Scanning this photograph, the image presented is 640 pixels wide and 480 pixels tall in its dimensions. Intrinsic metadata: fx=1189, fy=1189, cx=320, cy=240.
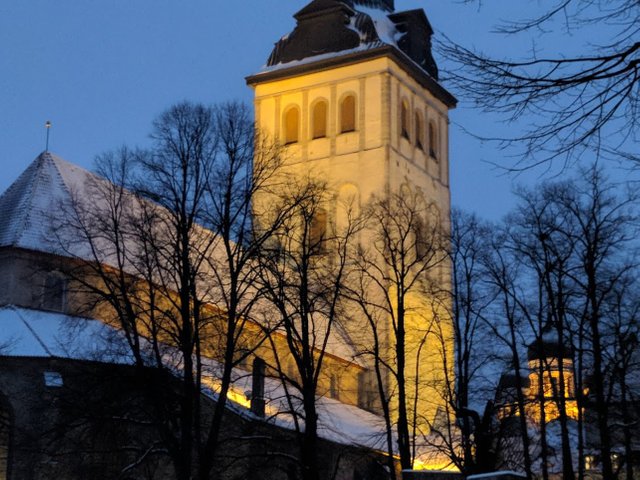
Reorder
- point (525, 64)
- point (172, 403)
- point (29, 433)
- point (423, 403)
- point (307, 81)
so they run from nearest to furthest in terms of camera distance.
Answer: point (525, 64)
point (172, 403)
point (29, 433)
point (423, 403)
point (307, 81)

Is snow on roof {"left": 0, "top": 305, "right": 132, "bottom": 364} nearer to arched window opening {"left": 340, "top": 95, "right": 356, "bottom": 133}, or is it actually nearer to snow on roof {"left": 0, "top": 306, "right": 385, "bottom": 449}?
snow on roof {"left": 0, "top": 306, "right": 385, "bottom": 449}

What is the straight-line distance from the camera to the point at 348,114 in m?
53.2

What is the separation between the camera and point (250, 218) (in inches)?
1014

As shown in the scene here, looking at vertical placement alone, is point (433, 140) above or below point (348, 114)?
above

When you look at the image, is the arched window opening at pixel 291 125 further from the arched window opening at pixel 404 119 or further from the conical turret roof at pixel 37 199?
the conical turret roof at pixel 37 199

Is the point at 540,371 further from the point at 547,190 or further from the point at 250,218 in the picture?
the point at 250,218

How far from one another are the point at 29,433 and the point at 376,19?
29.9 meters

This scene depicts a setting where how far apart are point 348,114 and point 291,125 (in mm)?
2979

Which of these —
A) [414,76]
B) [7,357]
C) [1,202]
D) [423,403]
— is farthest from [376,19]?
[7,357]

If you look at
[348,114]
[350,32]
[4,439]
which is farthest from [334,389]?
[350,32]

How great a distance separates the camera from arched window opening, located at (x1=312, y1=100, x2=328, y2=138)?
53.8 m

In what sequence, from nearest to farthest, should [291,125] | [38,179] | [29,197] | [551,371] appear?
[551,371], [29,197], [38,179], [291,125]

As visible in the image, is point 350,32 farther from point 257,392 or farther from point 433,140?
point 257,392

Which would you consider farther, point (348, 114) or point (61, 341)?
point (348, 114)
